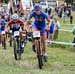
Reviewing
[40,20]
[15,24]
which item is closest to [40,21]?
[40,20]

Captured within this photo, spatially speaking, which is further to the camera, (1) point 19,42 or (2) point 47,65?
(1) point 19,42

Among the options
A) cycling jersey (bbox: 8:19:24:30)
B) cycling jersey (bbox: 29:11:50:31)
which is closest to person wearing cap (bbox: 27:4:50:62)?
cycling jersey (bbox: 29:11:50:31)

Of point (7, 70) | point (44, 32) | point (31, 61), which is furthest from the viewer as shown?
point (31, 61)

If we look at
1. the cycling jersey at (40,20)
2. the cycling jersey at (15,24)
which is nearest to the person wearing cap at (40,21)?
the cycling jersey at (40,20)

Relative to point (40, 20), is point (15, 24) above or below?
below

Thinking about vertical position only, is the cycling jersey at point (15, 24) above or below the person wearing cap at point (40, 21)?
below

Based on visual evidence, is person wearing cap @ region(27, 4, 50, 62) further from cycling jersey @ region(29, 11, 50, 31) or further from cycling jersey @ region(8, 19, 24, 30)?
cycling jersey @ region(8, 19, 24, 30)

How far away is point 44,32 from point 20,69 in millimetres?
1512

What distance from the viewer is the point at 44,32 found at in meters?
12.3

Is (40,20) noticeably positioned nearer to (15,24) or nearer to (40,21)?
(40,21)

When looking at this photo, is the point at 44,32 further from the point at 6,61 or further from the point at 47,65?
the point at 6,61

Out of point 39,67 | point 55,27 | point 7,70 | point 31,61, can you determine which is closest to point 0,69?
point 7,70

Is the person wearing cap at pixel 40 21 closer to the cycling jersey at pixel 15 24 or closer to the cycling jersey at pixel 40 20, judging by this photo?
the cycling jersey at pixel 40 20

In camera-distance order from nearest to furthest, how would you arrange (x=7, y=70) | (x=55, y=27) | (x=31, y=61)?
1. (x=7, y=70)
2. (x=31, y=61)
3. (x=55, y=27)
